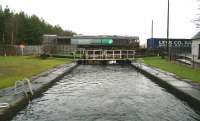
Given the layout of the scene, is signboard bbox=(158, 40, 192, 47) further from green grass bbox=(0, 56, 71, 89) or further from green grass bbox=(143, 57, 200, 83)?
green grass bbox=(0, 56, 71, 89)

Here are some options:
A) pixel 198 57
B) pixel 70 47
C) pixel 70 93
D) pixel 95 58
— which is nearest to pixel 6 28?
pixel 70 47

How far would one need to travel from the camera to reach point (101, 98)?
15.1m

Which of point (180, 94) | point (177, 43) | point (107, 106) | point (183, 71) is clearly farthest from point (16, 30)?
point (107, 106)

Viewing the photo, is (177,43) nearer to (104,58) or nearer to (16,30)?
(104,58)

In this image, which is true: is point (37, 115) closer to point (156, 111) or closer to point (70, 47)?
point (156, 111)

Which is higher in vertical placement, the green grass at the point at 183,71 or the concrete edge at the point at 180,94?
the green grass at the point at 183,71

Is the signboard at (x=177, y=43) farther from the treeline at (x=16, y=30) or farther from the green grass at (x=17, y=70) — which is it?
the green grass at (x=17, y=70)

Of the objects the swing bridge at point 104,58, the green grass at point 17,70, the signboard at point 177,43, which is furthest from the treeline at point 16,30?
the green grass at point 17,70

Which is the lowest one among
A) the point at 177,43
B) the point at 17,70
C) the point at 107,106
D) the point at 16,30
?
the point at 107,106

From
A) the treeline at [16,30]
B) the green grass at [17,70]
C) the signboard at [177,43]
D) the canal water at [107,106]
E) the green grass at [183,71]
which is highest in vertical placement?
the treeline at [16,30]

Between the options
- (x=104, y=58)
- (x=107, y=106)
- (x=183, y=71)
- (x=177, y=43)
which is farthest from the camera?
(x=177, y=43)

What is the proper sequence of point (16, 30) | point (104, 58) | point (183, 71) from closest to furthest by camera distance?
point (183, 71) < point (104, 58) < point (16, 30)

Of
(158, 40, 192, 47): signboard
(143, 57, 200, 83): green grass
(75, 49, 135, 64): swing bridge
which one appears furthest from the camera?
(158, 40, 192, 47): signboard

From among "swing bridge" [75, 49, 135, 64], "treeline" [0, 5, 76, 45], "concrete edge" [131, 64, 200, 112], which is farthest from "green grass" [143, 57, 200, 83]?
"treeline" [0, 5, 76, 45]
